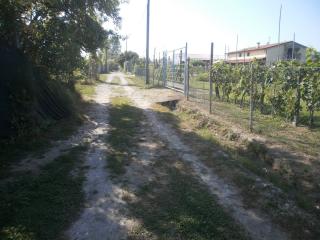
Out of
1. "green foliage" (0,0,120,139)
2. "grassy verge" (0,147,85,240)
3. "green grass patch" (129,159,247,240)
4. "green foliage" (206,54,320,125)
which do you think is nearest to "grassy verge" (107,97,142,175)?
"grassy verge" (0,147,85,240)

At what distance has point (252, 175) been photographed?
6.26 m

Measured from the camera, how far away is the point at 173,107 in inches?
591

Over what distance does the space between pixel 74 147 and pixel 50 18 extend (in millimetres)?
5522

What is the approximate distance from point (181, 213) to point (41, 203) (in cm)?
215

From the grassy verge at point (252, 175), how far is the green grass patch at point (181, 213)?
70 cm

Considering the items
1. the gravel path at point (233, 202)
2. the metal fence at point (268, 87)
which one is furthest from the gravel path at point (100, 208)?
the metal fence at point (268, 87)

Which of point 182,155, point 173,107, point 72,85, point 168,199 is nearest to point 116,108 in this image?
point 173,107

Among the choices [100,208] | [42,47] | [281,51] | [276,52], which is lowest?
[100,208]

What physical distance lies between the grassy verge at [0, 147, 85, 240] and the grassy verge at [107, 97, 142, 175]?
0.89m

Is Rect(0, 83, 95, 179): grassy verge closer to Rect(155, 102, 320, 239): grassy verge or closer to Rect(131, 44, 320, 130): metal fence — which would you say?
Rect(155, 102, 320, 239): grassy verge

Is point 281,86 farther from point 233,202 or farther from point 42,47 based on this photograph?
point 42,47

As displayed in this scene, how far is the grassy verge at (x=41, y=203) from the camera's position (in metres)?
4.25

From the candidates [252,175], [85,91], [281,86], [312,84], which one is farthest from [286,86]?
[85,91]

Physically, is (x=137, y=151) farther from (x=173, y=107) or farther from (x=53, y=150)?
(x=173, y=107)
